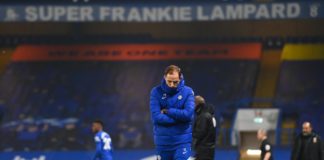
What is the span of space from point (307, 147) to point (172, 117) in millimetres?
7016

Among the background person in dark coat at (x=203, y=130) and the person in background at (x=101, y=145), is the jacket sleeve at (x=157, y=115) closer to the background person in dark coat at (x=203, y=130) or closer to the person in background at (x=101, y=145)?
the background person in dark coat at (x=203, y=130)

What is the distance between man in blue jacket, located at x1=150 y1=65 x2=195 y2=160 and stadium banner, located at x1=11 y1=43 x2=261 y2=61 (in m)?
17.6

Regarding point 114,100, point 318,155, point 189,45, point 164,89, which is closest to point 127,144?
point 114,100

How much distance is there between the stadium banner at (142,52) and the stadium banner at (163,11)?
263cm

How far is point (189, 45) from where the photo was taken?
2552 cm

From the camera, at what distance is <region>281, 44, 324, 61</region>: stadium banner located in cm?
2539

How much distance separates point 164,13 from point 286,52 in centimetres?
496

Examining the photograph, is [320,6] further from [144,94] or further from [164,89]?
[164,89]

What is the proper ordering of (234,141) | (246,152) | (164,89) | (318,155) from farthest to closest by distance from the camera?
(234,141), (246,152), (318,155), (164,89)

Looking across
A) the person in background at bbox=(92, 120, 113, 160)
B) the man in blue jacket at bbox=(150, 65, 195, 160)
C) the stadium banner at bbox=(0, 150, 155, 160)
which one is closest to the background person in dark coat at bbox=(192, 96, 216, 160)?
A: the person in background at bbox=(92, 120, 113, 160)

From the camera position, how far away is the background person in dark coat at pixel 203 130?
37.8ft

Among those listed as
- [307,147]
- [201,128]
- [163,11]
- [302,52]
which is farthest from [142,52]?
[201,128]

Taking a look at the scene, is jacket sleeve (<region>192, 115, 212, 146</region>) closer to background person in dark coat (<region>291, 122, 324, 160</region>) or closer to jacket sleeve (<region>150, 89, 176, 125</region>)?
background person in dark coat (<region>291, 122, 324, 160</region>)

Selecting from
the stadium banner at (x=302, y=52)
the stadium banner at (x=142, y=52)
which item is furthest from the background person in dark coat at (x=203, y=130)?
the stadium banner at (x=302, y=52)
